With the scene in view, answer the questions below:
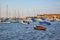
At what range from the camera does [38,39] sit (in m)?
2.17

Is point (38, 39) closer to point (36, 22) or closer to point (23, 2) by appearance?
point (36, 22)

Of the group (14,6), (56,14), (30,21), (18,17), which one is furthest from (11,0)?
(56,14)

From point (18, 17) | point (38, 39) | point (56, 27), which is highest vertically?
point (18, 17)

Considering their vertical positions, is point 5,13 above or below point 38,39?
above

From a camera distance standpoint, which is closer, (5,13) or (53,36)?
(53,36)

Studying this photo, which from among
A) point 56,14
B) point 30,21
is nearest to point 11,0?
point 30,21

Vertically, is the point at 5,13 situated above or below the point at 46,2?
below

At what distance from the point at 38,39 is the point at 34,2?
652mm

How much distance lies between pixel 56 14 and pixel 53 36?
0.39m

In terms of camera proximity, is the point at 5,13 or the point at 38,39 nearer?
the point at 38,39

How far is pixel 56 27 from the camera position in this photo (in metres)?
2.24

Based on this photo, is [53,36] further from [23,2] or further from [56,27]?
[23,2]

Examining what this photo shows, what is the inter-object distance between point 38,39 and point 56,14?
0.54 metres

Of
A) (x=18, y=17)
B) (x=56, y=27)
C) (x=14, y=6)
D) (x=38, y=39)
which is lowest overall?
(x=38, y=39)
